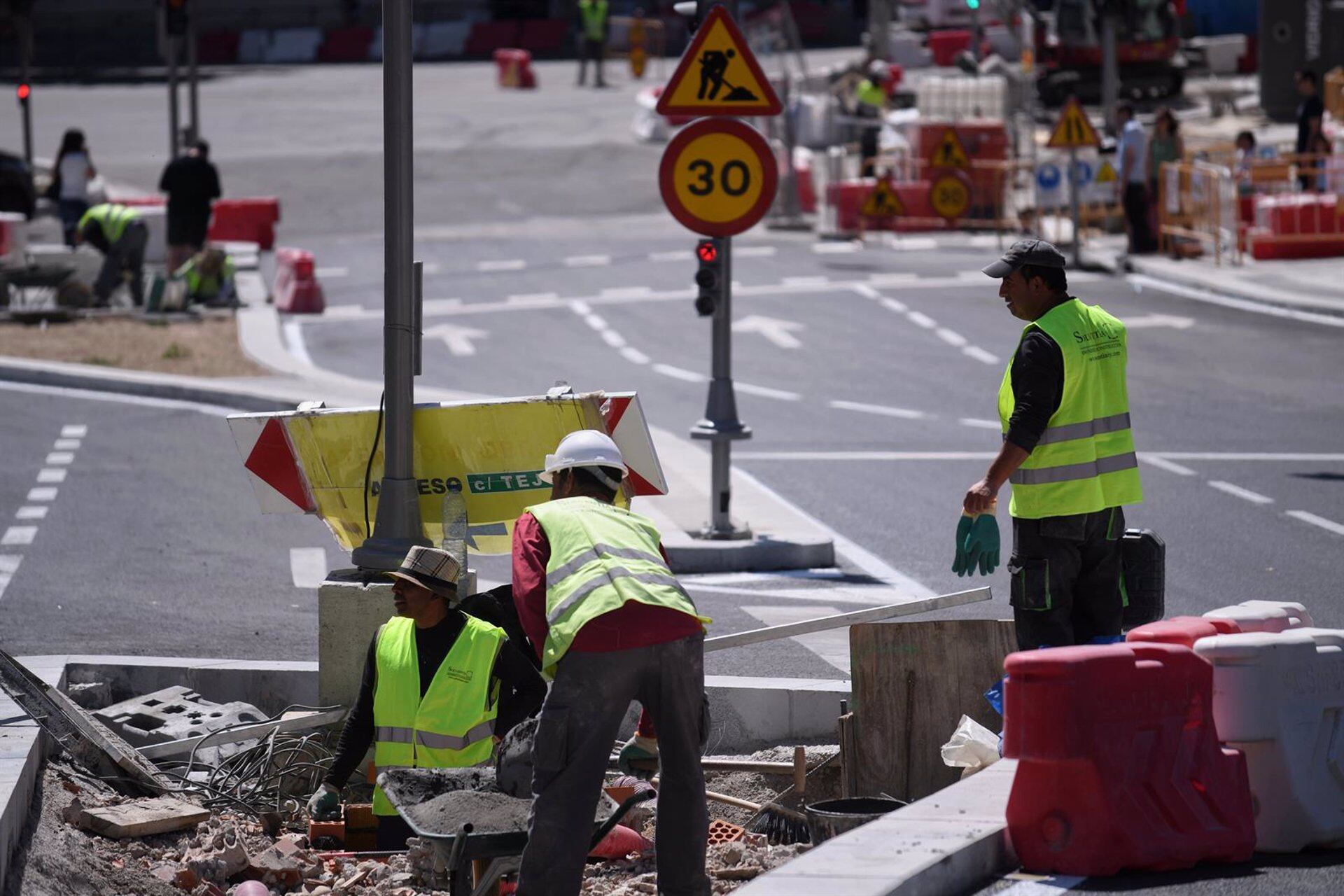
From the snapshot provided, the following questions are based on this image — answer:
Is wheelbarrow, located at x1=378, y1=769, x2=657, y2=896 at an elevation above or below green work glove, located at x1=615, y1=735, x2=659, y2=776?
below

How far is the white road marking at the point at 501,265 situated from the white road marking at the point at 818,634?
16.8 meters

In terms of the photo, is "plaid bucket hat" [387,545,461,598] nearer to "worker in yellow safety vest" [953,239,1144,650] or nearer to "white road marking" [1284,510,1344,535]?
"worker in yellow safety vest" [953,239,1144,650]

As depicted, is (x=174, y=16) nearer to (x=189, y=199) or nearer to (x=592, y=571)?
(x=189, y=199)

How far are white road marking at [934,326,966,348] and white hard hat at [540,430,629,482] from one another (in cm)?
1473

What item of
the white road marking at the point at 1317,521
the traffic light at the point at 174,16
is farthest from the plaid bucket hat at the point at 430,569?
the traffic light at the point at 174,16

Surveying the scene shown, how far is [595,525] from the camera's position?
6566 mm

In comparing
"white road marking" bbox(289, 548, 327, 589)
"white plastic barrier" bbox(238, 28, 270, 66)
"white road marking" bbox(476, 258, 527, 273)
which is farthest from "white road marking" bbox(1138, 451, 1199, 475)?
"white plastic barrier" bbox(238, 28, 270, 66)

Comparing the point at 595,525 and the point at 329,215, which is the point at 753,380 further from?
the point at 329,215

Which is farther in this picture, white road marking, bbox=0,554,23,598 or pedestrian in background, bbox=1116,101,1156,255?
pedestrian in background, bbox=1116,101,1156,255

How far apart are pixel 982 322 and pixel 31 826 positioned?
16628 mm

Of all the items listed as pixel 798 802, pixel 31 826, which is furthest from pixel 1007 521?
pixel 31 826

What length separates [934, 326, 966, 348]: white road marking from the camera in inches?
845

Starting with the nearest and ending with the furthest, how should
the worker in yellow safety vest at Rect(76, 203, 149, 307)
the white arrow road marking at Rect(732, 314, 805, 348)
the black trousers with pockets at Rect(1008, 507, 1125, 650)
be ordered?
the black trousers with pockets at Rect(1008, 507, 1125, 650) < the white arrow road marking at Rect(732, 314, 805, 348) < the worker in yellow safety vest at Rect(76, 203, 149, 307)

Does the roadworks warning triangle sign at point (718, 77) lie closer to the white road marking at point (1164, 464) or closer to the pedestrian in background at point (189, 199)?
the white road marking at point (1164, 464)
